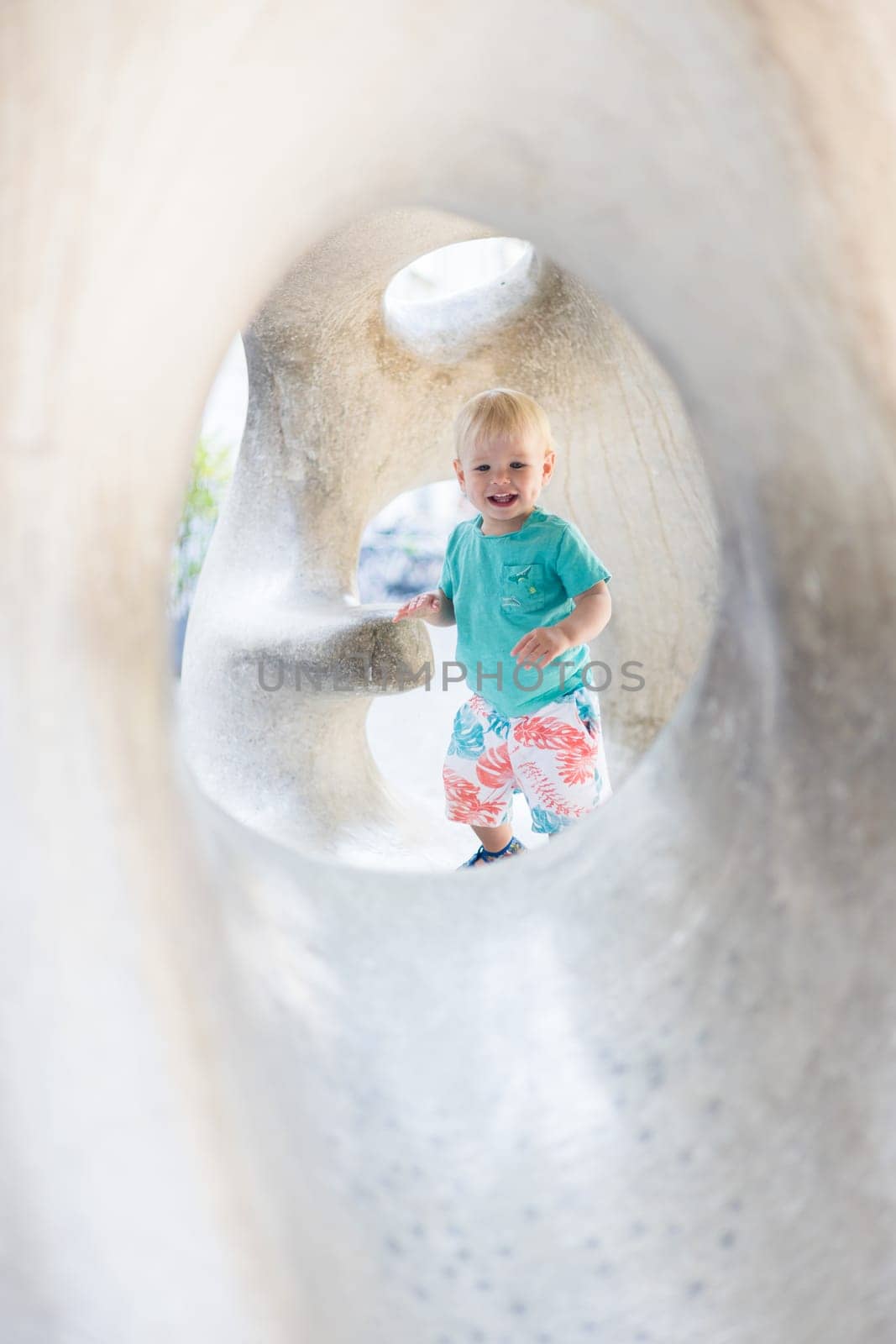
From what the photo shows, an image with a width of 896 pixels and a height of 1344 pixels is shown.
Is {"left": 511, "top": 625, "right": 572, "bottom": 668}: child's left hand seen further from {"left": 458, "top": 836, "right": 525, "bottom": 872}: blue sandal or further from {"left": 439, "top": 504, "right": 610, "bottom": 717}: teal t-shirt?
{"left": 458, "top": 836, "right": 525, "bottom": 872}: blue sandal

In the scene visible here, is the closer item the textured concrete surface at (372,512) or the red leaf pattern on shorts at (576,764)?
the red leaf pattern on shorts at (576,764)

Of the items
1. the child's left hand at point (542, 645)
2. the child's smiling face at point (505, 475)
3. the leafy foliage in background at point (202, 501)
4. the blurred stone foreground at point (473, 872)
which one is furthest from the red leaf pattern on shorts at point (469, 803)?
the leafy foliage in background at point (202, 501)

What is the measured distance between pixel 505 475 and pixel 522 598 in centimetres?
17

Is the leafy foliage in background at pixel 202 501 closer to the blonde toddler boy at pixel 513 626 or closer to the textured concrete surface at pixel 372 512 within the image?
the textured concrete surface at pixel 372 512

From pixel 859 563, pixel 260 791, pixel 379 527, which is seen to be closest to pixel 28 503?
pixel 859 563

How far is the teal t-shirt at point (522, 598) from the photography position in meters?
1.37

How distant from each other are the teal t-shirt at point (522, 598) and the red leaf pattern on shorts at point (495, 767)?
0.05 m

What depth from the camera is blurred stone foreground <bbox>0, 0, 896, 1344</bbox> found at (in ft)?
1.15

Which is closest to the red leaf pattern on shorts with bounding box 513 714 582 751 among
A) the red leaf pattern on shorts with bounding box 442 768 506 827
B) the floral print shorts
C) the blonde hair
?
the floral print shorts

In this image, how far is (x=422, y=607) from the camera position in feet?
4.75

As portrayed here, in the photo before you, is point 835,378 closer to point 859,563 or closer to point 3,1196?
point 859,563

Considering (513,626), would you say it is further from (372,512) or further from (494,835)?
(372,512)

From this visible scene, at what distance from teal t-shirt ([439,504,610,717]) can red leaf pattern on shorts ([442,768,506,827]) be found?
0.37 ft

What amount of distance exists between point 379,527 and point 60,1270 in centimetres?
411
